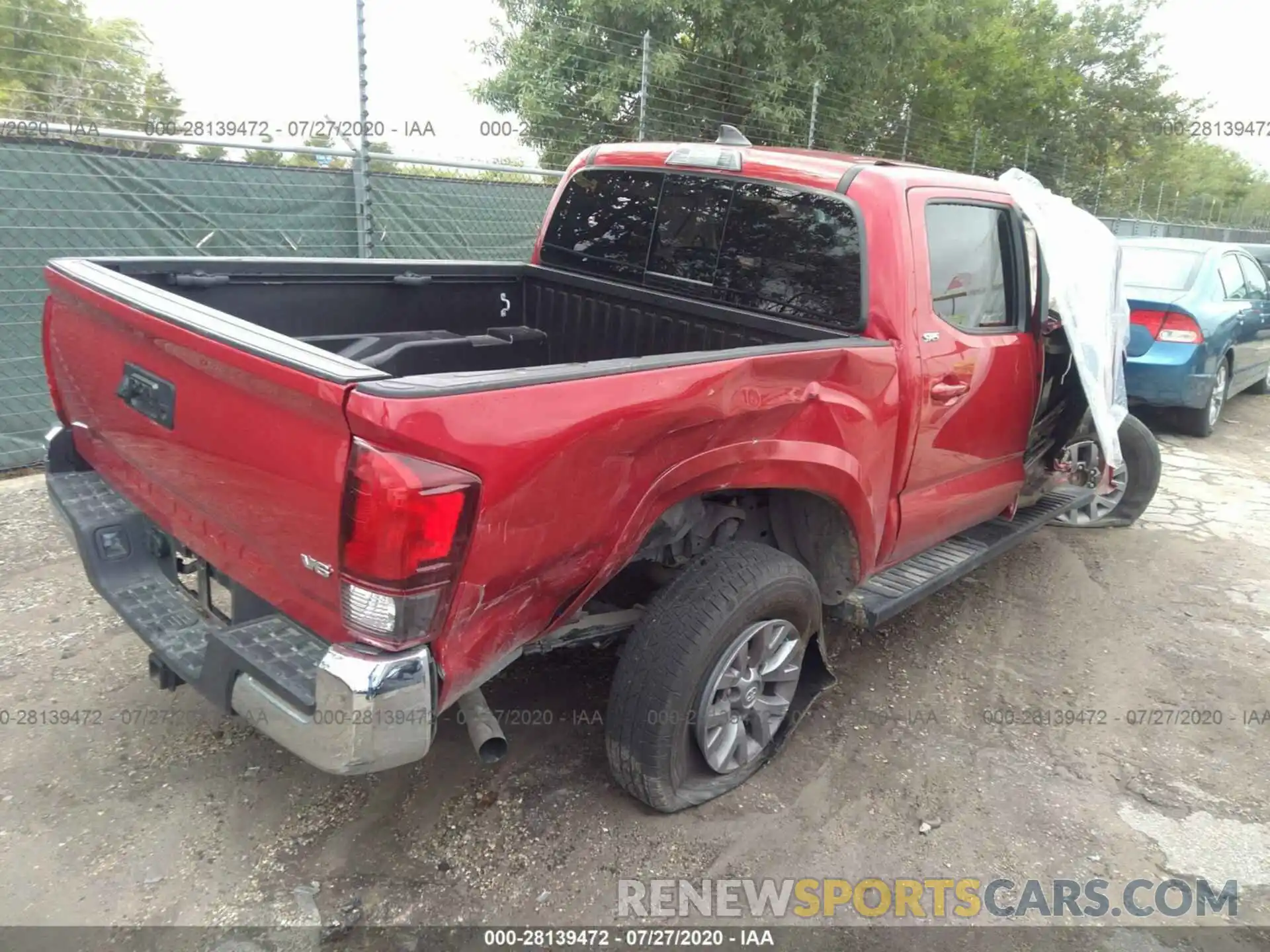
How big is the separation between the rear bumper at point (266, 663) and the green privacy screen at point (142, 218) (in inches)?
126

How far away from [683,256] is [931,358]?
3.53 feet

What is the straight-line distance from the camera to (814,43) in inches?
525

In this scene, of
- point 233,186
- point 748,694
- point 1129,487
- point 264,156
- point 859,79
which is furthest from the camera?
point 859,79

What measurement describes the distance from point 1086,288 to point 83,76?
42.5 ft

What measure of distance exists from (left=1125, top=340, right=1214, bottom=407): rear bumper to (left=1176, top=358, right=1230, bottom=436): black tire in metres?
0.40

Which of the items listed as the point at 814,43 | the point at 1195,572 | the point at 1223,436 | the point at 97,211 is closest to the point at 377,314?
the point at 97,211

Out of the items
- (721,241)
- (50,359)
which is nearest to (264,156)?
(50,359)

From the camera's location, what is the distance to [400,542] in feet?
5.91

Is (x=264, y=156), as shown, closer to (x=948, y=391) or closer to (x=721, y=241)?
(x=721, y=241)

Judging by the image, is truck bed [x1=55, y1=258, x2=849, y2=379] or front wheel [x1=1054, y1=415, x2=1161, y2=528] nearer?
truck bed [x1=55, y1=258, x2=849, y2=379]

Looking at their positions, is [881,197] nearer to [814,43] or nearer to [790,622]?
[790,622]

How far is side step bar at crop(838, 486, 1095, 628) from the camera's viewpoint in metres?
3.30

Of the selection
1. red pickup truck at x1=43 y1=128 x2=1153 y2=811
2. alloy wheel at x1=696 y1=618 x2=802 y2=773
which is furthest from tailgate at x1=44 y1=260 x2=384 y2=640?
alloy wheel at x1=696 y1=618 x2=802 y2=773
